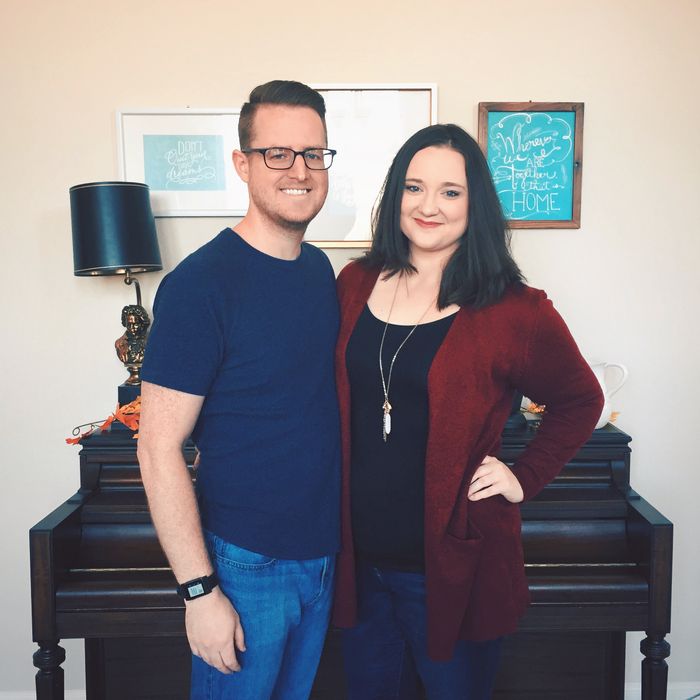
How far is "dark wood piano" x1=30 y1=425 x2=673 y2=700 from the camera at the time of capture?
1.72 meters

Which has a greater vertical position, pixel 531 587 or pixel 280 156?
pixel 280 156

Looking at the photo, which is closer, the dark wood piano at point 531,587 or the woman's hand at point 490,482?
the woman's hand at point 490,482

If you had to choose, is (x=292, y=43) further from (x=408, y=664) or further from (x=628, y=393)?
(x=408, y=664)

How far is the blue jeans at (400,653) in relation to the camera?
135cm

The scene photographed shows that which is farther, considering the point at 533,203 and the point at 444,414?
the point at 533,203

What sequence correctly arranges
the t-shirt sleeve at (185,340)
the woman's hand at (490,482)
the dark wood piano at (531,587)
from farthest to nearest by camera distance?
the dark wood piano at (531,587), the woman's hand at (490,482), the t-shirt sleeve at (185,340)

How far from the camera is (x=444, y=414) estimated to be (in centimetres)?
125

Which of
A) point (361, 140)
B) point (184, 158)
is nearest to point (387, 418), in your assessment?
point (361, 140)

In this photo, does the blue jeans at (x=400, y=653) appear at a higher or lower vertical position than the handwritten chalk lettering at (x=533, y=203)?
lower

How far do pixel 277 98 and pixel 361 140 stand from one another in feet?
3.41

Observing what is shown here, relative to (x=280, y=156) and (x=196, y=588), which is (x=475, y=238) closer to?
(x=280, y=156)

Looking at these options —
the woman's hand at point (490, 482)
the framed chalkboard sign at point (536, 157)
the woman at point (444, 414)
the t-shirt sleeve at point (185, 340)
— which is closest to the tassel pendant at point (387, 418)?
the woman at point (444, 414)

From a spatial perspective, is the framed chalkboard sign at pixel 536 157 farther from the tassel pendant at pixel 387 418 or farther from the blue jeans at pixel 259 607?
the blue jeans at pixel 259 607

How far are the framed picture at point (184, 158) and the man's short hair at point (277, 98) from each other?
0.98m
